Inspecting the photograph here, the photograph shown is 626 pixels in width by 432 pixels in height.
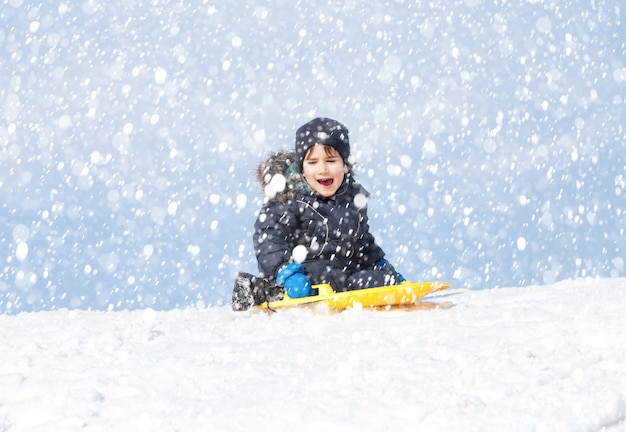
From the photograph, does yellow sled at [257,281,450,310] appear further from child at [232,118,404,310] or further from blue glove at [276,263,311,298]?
child at [232,118,404,310]

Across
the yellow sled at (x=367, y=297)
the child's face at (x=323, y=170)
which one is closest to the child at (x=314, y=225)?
the child's face at (x=323, y=170)

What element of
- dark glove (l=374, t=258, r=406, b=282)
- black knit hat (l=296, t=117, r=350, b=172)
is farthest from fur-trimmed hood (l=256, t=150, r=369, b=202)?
dark glove (l=374, t=258, r=406, b=282)

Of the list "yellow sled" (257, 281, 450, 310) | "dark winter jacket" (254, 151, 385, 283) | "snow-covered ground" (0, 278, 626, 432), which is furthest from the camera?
"dark winter jacket" (254, 151, 385, 283)

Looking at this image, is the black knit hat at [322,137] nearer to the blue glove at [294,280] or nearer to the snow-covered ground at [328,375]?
the blue glove at [294,280]

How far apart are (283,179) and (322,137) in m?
0.45

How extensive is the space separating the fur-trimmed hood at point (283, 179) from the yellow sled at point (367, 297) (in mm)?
900

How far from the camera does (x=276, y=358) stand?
268 centimetres

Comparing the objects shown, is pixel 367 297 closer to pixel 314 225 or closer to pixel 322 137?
pixel 314 225

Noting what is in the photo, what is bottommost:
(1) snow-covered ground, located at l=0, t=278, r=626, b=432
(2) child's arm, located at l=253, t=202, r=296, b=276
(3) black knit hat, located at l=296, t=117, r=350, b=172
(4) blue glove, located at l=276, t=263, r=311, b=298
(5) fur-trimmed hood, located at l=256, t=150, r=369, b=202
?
(1) snow-covered ground, located at l=0, t=278, r=626, b=432

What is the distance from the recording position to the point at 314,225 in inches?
197

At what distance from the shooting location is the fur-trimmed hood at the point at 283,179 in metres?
5.07

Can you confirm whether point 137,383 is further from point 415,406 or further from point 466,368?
point 466,368

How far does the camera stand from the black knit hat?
5.11m

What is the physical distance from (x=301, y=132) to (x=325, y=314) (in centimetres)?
175
